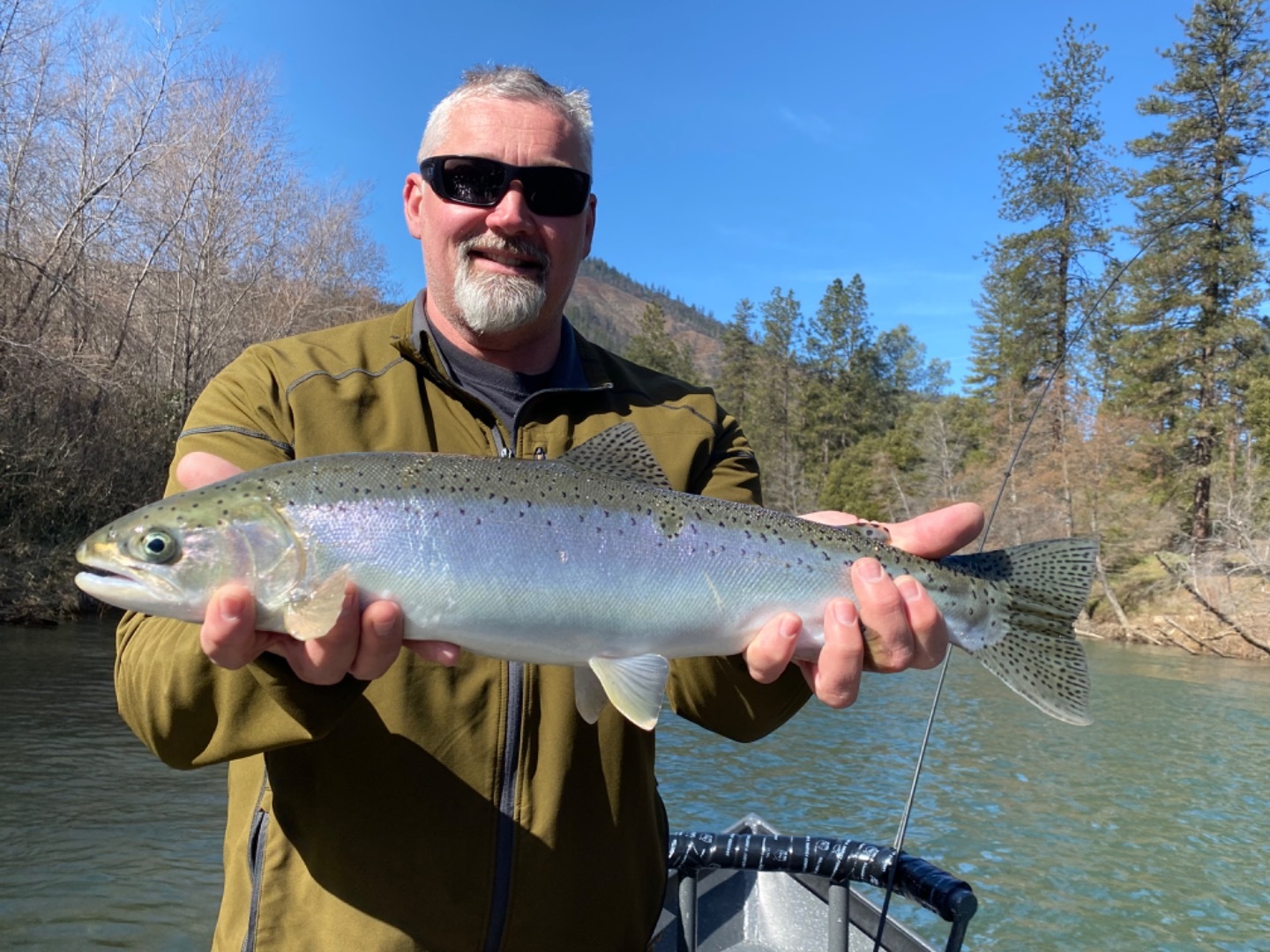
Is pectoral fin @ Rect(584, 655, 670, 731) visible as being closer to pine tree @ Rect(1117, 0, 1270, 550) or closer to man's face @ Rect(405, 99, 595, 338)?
man's face @ Rect(405, 99, 595, 338)

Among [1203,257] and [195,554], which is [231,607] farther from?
[1203,257]

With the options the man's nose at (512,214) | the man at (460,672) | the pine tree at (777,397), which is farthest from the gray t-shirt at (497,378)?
the pine tree at (777,397)

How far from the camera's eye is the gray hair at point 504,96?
10.9 feet

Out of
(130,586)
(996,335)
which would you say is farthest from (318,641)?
(996,335)

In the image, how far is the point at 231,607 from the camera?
2.22 metres

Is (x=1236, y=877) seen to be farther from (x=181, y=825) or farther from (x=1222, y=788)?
(x=181, y=825)

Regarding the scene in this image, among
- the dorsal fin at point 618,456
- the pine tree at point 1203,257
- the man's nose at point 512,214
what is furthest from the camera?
the pine tree at point 1203,257

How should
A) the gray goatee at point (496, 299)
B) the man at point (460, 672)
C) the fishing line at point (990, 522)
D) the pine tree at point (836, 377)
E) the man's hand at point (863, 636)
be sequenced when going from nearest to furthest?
the man at point (460, 672) < the man's hand at point (863, 636) < the gray goatee at point (496, 299) < the fishing line at point (990, 522) < the pine tree at point (836, 377)

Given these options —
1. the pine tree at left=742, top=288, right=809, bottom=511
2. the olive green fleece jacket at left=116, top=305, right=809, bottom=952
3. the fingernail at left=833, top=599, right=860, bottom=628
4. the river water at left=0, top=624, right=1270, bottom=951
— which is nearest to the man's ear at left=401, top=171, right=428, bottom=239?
the olive green fleece jacket at left=116, top=305, right=809, bottom=952

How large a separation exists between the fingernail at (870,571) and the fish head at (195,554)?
5.38 feet

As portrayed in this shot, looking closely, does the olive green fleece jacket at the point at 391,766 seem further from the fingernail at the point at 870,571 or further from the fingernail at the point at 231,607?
the fingernail at the point at 870,571

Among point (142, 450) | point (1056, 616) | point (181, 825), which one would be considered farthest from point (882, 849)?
point (142, 450)

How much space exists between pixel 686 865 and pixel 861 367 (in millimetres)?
69970

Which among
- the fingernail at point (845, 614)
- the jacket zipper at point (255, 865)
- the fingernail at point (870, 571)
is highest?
the fingernail at point (870, 571)
